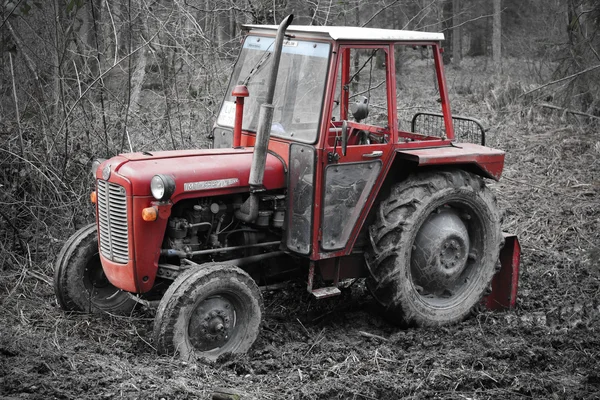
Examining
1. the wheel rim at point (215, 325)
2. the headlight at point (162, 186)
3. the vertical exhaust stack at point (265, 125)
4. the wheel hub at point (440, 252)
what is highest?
the vertical exhaust stack at point (265, 125)

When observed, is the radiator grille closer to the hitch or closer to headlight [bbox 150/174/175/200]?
headlight [bbox 150/174/175/200]

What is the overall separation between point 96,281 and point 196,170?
4.49 ft

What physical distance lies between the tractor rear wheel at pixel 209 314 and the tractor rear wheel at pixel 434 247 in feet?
3.74

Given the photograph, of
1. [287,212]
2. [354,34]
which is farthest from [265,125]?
[354,34]

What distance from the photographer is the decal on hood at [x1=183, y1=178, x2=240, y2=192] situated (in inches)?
202

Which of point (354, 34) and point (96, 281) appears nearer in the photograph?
point (354, 34)

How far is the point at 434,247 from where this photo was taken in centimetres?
600

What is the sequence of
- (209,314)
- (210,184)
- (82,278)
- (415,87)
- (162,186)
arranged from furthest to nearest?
(415,87) → (82,278) → (210,184) → (209,314) → (162,186)

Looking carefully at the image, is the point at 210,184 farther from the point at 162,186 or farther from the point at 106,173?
the point at 106,173

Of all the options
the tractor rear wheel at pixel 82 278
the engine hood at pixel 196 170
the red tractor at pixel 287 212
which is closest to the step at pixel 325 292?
the red tractor at pixel 287 212

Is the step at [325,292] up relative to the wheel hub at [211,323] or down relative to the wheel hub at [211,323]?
up

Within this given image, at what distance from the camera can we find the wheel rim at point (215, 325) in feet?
16.4

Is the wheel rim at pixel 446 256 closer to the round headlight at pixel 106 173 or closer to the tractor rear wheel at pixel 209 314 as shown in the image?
the tractor rear wheel at pixel 209 314

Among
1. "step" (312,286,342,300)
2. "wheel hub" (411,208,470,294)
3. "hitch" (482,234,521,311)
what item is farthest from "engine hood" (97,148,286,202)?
"hitch" (482,234,521,311)
